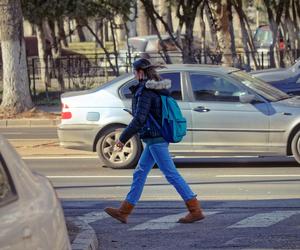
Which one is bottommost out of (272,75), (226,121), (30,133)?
(30,133)

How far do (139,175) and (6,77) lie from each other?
1332cm

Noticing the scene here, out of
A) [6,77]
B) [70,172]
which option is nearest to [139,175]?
[70,172]

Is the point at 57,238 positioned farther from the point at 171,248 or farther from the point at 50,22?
the point at 50,22

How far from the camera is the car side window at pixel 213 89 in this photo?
1244 centimetres

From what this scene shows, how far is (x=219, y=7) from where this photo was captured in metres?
26.3

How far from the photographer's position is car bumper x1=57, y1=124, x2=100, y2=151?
12766mm

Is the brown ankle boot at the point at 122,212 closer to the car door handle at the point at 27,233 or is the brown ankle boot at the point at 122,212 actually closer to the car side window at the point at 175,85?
the car side window at the point at 175,85

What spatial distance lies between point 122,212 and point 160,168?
62 cm

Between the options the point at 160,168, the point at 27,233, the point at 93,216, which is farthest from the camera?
the point at 93,216

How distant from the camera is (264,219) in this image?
340 inches

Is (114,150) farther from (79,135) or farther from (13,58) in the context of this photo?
(13,58)

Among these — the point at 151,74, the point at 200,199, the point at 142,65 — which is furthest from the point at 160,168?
the point at 200,199

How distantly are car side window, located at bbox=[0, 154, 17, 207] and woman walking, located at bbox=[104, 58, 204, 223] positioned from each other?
4.59 meters

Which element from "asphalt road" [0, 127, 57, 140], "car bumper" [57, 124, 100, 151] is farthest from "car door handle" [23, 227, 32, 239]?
"asphalt road" [0, 127, 57, 140]
